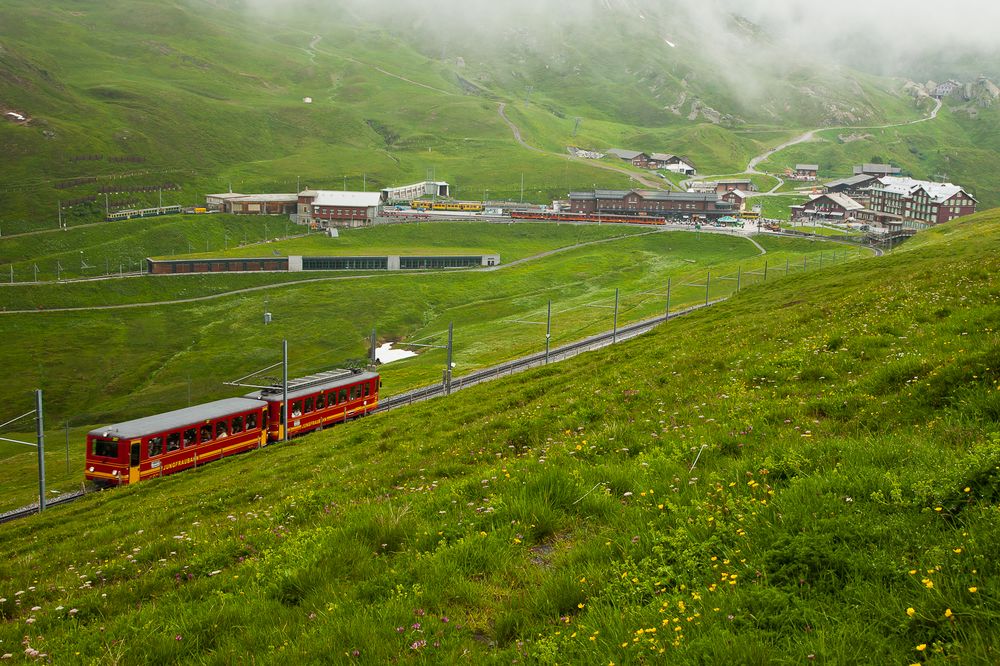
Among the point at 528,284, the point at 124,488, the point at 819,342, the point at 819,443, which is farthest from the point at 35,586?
the point at 528,284

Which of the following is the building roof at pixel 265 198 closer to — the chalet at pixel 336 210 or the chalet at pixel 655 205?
the chalet at pixel 336 210

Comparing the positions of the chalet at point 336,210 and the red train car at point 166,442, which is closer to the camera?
the red train car at point 166,442

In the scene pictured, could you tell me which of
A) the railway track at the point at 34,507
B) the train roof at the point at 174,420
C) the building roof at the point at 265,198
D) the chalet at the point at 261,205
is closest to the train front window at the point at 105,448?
the train roof at the point at 174,420

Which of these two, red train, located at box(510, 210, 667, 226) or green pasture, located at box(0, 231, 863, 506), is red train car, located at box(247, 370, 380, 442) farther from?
red train, located at box(510, 210, 667, 226)

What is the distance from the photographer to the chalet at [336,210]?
18275 cm

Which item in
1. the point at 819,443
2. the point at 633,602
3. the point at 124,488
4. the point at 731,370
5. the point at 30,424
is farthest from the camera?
the point at 30,424

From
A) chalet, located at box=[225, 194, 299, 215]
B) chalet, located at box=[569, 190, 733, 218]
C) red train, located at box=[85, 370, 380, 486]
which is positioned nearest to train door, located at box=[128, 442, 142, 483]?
red train, located at box=[85, 370, 380, 486]

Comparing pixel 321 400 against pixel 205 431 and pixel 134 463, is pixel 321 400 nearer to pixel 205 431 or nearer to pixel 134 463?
pixel 205 431

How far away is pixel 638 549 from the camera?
28.1 ft

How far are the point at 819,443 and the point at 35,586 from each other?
46.0 ft

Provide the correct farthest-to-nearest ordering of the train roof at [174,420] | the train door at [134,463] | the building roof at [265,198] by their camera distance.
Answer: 1. the building roof at [265,198]
2. the train roof at [174,420]
3. the train door at [134,463]

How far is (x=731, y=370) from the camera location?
65.2 ft

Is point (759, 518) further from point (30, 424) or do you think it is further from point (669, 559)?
point (30, 424)

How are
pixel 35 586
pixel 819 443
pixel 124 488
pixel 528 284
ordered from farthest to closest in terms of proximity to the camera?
pixel 528 284 → pixel 124 488 → pixel 35 586 → pixel 819 443
